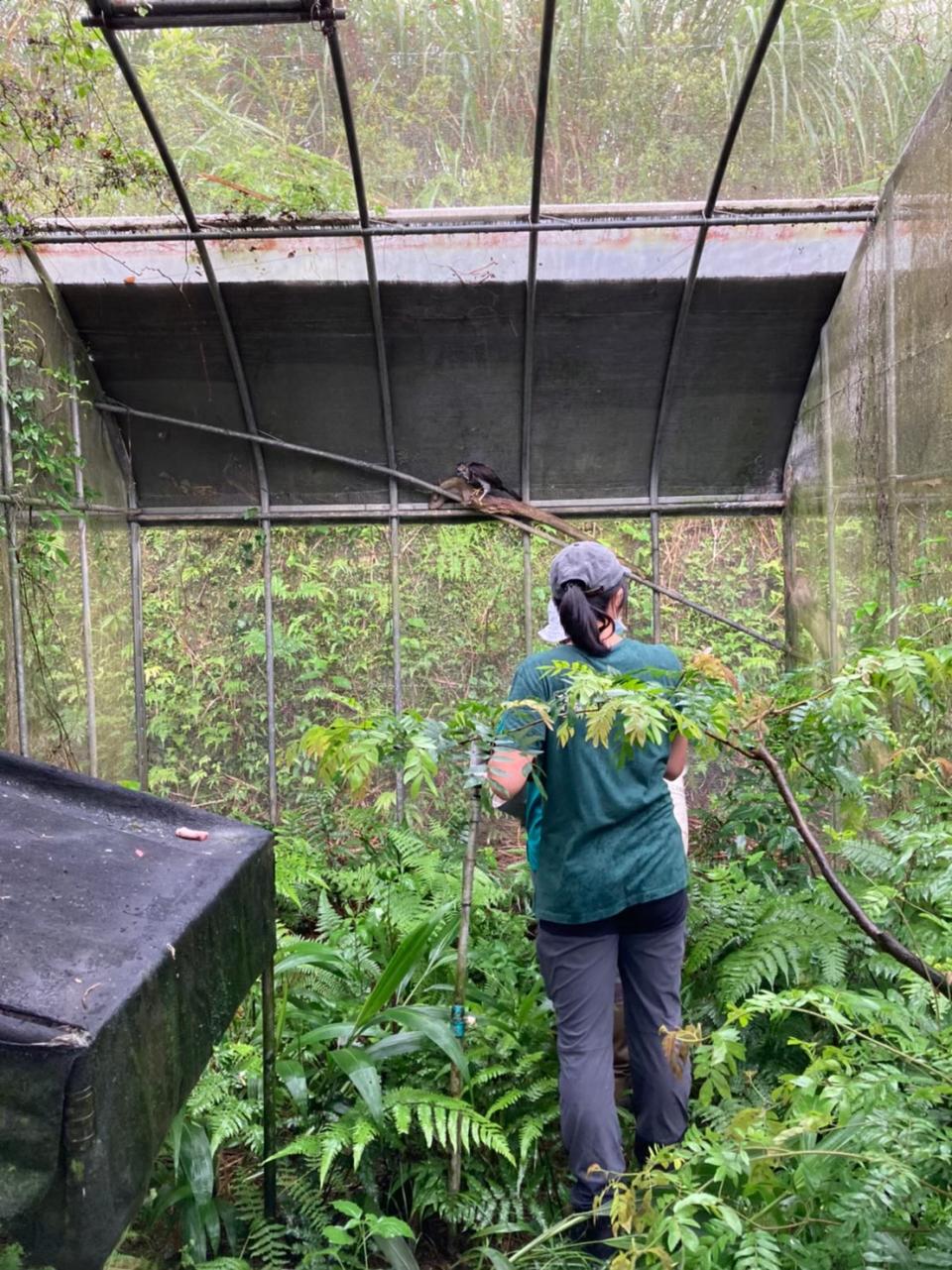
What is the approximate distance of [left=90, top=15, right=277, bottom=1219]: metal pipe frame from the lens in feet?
7.27

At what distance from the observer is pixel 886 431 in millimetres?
3971

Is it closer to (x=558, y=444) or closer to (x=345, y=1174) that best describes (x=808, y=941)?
(x=345, y=1174)

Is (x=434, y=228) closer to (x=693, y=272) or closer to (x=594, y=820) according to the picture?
(x=693, y=272)

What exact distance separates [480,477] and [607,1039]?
12.8 ft

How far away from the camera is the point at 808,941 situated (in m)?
2.51

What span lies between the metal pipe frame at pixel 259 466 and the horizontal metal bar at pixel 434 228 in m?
0.21

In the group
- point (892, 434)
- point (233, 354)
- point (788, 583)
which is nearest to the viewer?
point (892, 434)

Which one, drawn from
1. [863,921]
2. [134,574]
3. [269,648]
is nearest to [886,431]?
[863,921]

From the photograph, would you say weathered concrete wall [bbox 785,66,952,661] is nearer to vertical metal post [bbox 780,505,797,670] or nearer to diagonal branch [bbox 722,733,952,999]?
vertical metal post [bbox 780,505,797,670]

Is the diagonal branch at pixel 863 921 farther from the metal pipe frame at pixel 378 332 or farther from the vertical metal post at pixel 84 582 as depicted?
the vertical metal post at pixel 84 582

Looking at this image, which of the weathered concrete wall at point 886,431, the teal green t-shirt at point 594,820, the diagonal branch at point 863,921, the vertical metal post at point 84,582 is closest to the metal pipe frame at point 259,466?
the teal green t-shirt at point 594,820

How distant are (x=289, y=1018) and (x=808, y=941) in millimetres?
1614

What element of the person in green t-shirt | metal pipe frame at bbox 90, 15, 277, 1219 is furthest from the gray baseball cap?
metal pipe frame at bbox 90, 15, 277, 1219

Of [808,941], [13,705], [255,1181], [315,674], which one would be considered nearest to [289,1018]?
[255,1181]
